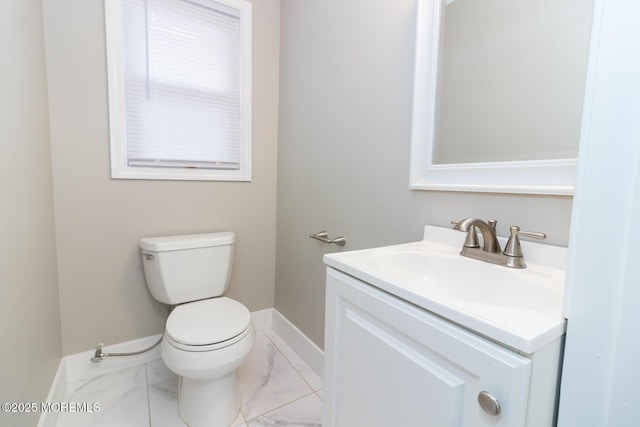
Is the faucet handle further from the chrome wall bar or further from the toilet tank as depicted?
the toilet tank

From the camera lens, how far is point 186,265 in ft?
5.03

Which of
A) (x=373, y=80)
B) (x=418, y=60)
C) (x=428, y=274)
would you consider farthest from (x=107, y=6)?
(x=428, y=274)

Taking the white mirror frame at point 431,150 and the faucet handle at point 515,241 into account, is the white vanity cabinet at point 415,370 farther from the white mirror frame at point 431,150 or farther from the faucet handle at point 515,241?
the white mirror frame at point 431,150

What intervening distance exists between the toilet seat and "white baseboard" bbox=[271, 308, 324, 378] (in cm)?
49

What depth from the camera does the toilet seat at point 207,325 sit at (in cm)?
116

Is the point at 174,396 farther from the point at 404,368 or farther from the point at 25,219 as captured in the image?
the point at 404,368

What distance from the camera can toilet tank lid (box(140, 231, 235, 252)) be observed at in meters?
1.48

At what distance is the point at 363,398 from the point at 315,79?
4.76ft

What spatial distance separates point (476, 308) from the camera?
0.52m

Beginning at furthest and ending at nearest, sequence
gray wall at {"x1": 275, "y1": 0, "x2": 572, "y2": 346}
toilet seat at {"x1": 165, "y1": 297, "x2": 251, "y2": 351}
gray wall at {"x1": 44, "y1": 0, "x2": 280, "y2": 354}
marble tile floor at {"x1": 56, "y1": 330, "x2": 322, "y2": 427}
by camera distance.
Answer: gray wall at {"x1": 44, "y1": 0, "x2": 280, "y2": 354}, marble tile floor at {"x1": 56, "y1": 330, "x2": 322, "y2": 427}, toilet seat at {"x1": 165, "y1": 297, "x2": 251, "y2": 351}, gray wall at {"x1": 275, "y1": 0, "x2": 572, "y2": 346}

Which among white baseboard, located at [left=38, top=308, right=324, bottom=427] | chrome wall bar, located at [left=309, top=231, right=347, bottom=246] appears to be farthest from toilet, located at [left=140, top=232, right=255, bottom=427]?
chrome wall bar, located at [left=309, top=231, right=347, bottom=246]

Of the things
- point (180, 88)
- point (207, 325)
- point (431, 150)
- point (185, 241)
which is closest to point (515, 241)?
point (431, 150)

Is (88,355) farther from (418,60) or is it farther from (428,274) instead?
(418,60)

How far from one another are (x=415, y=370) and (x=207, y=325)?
97 cm
